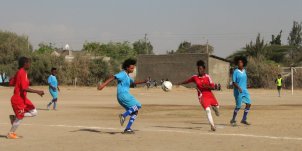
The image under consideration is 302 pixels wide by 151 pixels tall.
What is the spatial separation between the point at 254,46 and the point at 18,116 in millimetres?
70920

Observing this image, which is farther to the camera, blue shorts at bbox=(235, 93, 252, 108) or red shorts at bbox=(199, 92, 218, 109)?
blue shorts at bbox=(235, 93, 252, 108)

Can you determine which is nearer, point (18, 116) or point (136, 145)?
point (136, 145)

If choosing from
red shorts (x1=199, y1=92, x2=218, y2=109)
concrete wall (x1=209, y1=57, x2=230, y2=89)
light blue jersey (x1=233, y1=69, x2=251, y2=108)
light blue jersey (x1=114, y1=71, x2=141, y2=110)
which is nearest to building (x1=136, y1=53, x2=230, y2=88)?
concrete wall (x1=209, y1=57, x2=230, y2=89)

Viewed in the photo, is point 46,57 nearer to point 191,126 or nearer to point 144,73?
point 144,73

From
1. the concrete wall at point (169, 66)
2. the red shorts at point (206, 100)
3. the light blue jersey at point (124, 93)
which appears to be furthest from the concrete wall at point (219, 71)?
the light blue jersey at point (124, 93)

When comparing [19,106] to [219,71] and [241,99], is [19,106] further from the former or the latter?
[219,71]

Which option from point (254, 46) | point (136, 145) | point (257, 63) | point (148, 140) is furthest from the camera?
point (254, 46)

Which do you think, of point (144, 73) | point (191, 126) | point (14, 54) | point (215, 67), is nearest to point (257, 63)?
point (215, 67)

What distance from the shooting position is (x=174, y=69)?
6588 cm

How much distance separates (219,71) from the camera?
64688 millimetres

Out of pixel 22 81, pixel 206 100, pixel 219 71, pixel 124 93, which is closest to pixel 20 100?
pixel 22 81

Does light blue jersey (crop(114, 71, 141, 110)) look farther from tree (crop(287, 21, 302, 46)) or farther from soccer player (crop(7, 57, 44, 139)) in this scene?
tree (crop(287, 21, 302, 46))

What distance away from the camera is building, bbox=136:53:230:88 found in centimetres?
6400

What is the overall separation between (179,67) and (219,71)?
480cm
